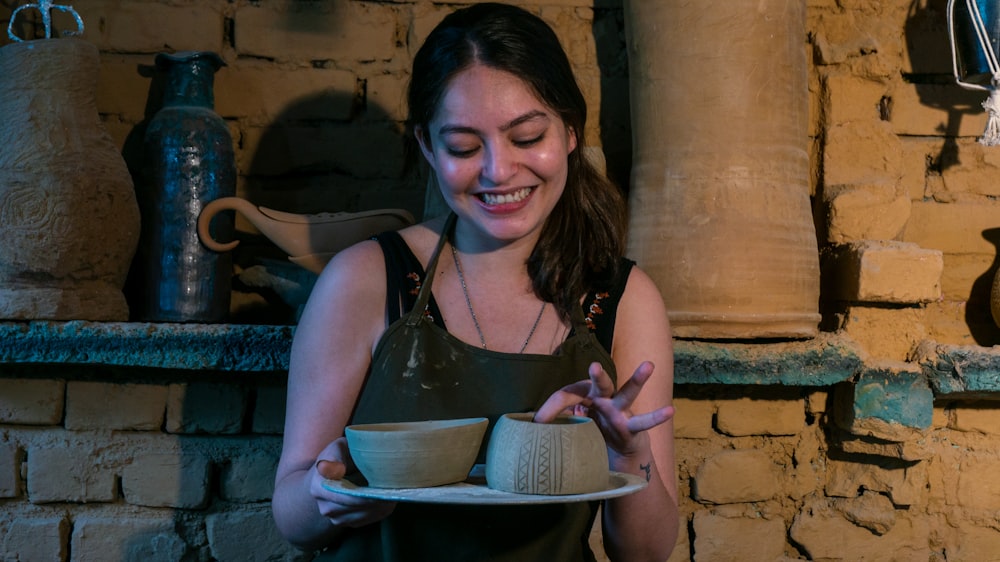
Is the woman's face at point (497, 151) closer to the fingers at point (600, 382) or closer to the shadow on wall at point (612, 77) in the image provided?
the fingers at point (600, 382)

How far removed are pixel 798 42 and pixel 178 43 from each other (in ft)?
5.16

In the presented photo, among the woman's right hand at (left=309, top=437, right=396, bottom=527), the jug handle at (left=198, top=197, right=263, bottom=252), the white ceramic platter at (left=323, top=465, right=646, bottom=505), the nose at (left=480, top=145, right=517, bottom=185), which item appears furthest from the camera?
the jug handle at (left=198, top=197, right=263, bottom=252)

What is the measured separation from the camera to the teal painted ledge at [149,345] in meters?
1.90

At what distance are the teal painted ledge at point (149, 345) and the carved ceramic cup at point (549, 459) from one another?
84 centimetres

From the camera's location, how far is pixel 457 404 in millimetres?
1566

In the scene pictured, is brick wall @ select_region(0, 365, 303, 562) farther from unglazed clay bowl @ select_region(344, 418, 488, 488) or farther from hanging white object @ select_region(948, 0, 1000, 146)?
hanging white object @ select_region(948, 0, 1000, 146)

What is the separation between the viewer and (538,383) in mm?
1573

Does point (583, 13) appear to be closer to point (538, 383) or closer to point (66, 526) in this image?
point (538, 383)

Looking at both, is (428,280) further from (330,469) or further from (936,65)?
(936,65)

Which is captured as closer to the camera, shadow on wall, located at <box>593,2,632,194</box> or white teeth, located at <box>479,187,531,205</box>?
white teeth, located at <box>479,187,531,205</box>

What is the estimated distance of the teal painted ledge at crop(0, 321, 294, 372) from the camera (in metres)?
1.90

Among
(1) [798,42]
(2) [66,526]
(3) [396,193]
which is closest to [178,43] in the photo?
(3) [396,193]

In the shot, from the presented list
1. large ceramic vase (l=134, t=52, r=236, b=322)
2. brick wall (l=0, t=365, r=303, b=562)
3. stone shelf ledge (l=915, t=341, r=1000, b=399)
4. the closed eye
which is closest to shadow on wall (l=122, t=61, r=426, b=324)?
large ceramic vase (l=134, t=52, r=236, b=322)

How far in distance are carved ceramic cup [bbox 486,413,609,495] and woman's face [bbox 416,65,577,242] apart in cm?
44
